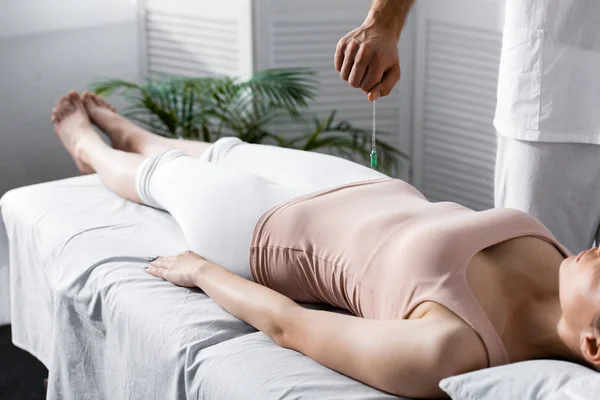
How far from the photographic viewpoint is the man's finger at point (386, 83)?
175cm

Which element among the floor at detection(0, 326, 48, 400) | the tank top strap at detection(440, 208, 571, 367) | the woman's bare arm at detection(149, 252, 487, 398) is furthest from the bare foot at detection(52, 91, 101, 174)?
the tank top strap at detection(440, 208, 571, 367)

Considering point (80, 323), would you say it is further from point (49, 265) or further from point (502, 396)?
point (502, 396)

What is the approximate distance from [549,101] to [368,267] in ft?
1.97

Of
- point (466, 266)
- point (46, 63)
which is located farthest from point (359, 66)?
point (46, 63)

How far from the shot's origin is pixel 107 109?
2697mm

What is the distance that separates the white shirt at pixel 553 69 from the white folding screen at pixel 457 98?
1.18m

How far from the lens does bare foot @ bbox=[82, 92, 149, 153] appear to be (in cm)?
252

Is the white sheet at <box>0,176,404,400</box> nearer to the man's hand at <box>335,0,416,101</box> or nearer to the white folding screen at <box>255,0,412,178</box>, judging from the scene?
the man's hand at <box>335,0,416,101</box>

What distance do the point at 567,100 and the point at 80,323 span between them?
1.13 m

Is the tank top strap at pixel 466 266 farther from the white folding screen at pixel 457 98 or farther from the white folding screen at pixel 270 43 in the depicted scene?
the white folding screen at pixel 270 43

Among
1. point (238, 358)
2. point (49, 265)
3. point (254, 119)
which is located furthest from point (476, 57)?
point (238, 358)

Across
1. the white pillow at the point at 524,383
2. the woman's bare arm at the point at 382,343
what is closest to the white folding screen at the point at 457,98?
the woman's bare arm at the point at 382,343

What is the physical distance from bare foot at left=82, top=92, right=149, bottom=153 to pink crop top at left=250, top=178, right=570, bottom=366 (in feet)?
2.59

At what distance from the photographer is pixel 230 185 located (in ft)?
6.43
